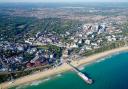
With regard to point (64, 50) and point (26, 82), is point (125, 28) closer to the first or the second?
point (64, 50)

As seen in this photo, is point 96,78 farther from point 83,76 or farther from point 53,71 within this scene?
point 53,71

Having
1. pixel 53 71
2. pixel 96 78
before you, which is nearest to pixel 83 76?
pixel 96 78

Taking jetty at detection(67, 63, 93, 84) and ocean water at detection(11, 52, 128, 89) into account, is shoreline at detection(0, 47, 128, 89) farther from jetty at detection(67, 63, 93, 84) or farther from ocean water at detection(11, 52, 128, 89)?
jetty at detection(67, 63, 93, 84)

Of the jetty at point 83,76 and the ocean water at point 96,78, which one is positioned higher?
the jetty at point 83,76

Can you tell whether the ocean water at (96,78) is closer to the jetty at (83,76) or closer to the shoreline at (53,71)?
the jetty at (83,76)

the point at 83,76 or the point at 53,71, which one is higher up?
the point at 83,76

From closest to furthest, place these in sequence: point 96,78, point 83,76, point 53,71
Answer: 1. point 83,76
2. point 96,78
3. point 53,71

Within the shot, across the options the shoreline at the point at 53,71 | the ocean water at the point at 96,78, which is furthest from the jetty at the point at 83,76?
the shoreline at the point at 53,71

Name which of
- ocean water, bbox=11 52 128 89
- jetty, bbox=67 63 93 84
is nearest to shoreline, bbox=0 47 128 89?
ocean water, bbox=11 52 128 89

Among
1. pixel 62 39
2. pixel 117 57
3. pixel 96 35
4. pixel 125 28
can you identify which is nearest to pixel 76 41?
pixel 62 39
